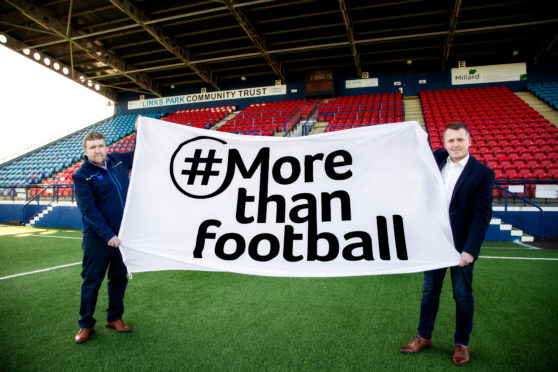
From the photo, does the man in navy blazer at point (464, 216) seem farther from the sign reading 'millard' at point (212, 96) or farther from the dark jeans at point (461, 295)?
the sign reading 'millard' at point (212, 96)

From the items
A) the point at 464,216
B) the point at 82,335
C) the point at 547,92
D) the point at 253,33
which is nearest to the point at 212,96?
the point at 253,33

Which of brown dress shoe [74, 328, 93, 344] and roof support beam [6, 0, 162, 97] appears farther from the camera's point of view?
roof support beam [6, 0, 162, 97]

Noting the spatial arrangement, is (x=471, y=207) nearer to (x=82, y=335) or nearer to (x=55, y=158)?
(x=82, y=335)

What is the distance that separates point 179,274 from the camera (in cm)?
438

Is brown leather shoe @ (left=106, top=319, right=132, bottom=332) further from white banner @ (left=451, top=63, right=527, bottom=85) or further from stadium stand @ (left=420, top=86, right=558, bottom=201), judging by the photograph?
white banner @ (left=451, top=63, right=527, bottom=85)

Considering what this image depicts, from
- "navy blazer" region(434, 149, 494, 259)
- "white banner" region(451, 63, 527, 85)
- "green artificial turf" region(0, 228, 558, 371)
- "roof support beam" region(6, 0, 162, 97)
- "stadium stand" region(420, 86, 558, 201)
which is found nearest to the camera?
"navy blazer" region(434, 149, 494, 259)

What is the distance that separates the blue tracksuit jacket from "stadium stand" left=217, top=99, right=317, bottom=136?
9765 millimetres

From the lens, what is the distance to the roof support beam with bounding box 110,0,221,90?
40.4 feet

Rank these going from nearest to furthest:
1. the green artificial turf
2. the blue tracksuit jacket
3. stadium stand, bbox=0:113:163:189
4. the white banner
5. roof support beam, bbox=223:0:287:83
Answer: the green artificial turf, the blue tracksuit jacket, roof support beam, bbox=223:0:287:83, stadium stand, bbox=0:113:163:189, the white banner

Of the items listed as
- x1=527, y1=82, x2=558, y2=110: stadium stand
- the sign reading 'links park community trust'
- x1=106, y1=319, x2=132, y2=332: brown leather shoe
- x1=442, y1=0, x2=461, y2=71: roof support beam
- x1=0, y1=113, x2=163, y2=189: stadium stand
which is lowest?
x1=106, y1=319, x2=132, y2=332: brown leather shoe

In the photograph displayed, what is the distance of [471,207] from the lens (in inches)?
83.6

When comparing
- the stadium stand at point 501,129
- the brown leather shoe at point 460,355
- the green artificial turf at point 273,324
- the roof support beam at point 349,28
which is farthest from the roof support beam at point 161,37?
the brown leather shoe at point 460,355

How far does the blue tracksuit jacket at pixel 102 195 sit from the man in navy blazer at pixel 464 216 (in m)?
2.51

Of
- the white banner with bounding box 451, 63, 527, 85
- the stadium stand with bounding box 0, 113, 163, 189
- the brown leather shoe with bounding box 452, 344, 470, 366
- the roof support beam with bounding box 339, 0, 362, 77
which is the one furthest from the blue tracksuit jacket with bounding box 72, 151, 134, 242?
the white banner with bounding box 451, 63, 527, 85
